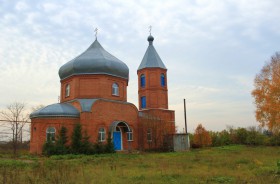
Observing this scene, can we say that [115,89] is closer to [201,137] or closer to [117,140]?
[117,140]

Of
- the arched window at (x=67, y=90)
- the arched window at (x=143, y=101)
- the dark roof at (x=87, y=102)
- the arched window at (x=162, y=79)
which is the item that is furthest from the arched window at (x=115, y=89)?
the arched window at (x=162, y=79)

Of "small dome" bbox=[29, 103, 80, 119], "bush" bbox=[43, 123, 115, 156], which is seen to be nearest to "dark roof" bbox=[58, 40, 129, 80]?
"small dome" bbox=[29, 103, 80, 119]

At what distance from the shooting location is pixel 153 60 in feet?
96.1

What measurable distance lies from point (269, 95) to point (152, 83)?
34.4ft

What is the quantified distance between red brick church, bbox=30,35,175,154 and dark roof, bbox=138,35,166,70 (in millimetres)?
4257

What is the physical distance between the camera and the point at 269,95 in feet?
79.7

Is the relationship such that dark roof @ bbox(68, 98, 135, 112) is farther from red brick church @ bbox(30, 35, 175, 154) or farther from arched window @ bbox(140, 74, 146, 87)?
arched window @ bbox(140, 74, 146, 87)

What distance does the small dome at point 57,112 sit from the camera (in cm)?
2088

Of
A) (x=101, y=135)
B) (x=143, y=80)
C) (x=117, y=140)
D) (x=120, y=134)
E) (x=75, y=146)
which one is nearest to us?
(x=75, y=146)

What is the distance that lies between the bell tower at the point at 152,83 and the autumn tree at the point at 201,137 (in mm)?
4934

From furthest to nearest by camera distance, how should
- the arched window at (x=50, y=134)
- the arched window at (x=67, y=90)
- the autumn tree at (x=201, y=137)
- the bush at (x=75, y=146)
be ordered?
the autumn tree at (x=201, y=137) < the arched window at (x=67, y=90) < the arched window at (x=50, y=134) < the bush at (x=75, y=146)

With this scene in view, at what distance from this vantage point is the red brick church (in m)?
21.0

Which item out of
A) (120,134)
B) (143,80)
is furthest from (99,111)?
(143,80)

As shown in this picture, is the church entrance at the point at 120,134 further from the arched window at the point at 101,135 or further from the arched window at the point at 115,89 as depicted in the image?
the arched window at the point at 115,89
